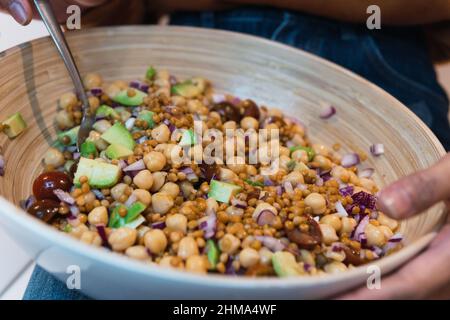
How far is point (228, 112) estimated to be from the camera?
4.62ft

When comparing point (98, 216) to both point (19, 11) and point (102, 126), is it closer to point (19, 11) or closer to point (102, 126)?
point (102, 126)

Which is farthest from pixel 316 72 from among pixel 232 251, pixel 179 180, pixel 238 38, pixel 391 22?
pixel 232 251

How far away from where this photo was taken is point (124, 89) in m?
1.41

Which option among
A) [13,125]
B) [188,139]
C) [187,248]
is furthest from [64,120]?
[187,248]

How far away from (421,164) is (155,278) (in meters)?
0.78

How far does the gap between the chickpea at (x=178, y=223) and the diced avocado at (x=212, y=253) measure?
7 cm

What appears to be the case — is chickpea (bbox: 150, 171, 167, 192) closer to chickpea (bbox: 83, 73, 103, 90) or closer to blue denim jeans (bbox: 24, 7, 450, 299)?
chickpea (bbox: 83, 73, 103, 90)

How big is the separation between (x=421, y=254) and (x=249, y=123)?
65 cm

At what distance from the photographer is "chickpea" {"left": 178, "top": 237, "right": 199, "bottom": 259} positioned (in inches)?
37.8

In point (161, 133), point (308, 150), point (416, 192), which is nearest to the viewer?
point (416, 192)

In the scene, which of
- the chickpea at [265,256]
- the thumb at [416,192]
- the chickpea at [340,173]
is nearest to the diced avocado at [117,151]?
the chickpea at [265,256]

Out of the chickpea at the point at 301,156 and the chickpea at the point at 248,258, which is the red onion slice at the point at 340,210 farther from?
the chickpea at the point at 248,258

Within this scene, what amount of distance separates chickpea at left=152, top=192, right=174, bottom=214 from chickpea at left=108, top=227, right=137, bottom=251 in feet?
0.42
